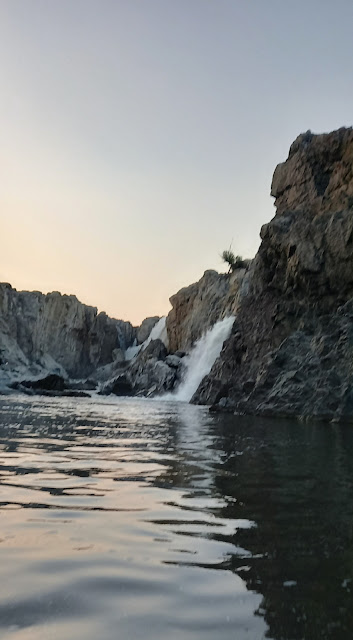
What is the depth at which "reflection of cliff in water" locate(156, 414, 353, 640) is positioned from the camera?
225 cm

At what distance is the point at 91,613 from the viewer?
215cm

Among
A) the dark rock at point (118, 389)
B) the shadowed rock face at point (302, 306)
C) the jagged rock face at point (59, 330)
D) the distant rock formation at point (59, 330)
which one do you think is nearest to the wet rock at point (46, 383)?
the dark rock at point (118, 389)

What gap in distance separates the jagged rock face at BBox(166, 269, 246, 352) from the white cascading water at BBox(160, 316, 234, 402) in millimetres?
2799

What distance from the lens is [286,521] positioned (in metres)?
3.78

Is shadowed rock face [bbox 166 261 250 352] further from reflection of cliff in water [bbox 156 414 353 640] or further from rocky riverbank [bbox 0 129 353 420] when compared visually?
reflection of cliff in water [bbox 156 414 353 640]

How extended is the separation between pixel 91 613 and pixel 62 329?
62.1 meters

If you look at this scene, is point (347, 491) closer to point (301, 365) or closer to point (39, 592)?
point (39, 592)

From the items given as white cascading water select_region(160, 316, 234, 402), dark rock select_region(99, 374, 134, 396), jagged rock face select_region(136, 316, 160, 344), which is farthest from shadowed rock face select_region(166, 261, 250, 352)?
jagged rock face select_region(136, 316, 160, 344)

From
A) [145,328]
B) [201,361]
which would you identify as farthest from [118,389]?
[145,328]

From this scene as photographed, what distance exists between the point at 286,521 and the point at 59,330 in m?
60.6

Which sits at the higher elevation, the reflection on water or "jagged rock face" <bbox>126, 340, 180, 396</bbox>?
"jagged rock face" <bbox>126, 340, 180, 396</bbox>

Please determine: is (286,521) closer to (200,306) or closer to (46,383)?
(46,383)

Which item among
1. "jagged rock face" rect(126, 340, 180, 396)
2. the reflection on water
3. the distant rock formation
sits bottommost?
the reflection on water

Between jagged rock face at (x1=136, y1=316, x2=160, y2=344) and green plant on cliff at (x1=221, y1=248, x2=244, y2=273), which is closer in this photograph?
green plant on cliff at (x1=221, y1=248, x2=244, y2=273)
